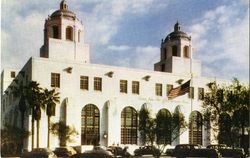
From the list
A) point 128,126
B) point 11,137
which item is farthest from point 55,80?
point 128,126

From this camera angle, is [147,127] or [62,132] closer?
[62,132]

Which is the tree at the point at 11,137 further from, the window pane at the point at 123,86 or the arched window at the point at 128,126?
the window pane at the point at 123,86

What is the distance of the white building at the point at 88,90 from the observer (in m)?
46.8

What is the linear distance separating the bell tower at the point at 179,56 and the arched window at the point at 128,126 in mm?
8666

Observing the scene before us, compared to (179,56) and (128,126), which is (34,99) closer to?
(128,126)

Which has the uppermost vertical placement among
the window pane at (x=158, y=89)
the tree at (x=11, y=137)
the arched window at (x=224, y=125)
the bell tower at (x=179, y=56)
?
the bell tower at (x=179, y=56)

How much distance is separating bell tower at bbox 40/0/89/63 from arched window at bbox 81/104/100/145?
5.81m

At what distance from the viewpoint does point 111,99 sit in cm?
5041

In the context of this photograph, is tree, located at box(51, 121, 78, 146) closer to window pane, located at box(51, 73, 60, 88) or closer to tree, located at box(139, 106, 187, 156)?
window pane, located at box(51, 73, 60, 88)

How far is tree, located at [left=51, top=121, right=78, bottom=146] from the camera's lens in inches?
1795

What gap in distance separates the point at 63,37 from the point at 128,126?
11302mm

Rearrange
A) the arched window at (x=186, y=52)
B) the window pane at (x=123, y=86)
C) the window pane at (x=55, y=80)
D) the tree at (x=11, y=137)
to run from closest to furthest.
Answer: the tree at (x=11, y=137) < the window pane at (x=55, y=80) < the window pane at (x=123, y=86) < the arched window at (x=186, y=52)

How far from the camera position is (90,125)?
49.2m

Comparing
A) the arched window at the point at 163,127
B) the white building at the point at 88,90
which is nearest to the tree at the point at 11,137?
the white building at the point at 88,90
